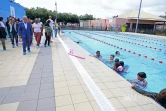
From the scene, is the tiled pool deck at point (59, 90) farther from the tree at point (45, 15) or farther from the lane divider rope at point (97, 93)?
the tree at point (45, 15)

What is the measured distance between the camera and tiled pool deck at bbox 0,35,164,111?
9.10 ft

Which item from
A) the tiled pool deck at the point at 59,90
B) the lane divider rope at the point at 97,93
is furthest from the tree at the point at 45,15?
the lane divider rope at the point at 97,93

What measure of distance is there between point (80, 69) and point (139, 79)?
211cm

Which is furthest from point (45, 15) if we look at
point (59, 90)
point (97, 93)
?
point (97, 93)

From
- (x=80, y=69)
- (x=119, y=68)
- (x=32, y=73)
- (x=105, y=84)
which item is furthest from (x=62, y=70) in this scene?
(x=119, y=68)

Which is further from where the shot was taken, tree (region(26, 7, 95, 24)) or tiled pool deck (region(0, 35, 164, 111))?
tree (region(26, 7, 95, 24))

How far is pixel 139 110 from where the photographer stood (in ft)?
8.85

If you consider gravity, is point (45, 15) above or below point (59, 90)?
above

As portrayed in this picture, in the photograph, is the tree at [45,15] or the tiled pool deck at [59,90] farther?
the tree at [45,15]

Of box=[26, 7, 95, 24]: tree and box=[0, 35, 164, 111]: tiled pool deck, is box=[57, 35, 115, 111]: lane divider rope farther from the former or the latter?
box=[26, 7, 95, 24]: tree

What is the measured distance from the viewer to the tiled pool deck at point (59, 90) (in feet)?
9.10

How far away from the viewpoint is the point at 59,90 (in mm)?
3375

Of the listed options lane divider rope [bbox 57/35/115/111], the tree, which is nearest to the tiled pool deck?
lane divider rope [bbox 57/35/115/111]

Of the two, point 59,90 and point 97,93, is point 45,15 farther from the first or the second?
point 97,93
